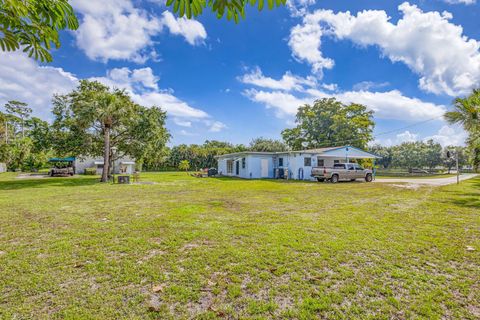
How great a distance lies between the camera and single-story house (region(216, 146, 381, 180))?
22.2 metres

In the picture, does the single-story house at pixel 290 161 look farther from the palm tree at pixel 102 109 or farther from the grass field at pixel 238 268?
the grass field at pixel 238 268

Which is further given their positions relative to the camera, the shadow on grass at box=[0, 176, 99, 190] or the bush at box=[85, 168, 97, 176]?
the bush at box=[85, 168, 97, 176]

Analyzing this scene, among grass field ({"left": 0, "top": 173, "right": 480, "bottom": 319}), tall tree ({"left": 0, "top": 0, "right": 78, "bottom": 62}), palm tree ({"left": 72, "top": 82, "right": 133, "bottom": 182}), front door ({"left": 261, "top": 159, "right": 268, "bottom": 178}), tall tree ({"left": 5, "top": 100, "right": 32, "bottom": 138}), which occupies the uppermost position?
tall tree ({"left": 5, "top": 100, "right": 32, "bottom": 138})

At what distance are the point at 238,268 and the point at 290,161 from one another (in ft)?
67.0

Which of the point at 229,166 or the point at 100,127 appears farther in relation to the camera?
the point at 229,166

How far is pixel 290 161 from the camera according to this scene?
23031 millimetres

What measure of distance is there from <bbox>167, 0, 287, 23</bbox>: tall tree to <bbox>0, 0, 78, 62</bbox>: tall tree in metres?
1.09

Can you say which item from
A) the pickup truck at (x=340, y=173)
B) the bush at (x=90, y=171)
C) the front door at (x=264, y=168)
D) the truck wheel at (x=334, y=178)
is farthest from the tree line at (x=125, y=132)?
the front door at (x=264, y=168)

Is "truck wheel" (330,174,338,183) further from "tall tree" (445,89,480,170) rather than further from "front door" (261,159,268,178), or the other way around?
"tall tree" (445,89,480,170)

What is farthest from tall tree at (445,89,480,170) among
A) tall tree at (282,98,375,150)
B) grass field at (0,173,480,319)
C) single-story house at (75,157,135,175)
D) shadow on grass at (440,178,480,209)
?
single-story house at (75,157,135,175)

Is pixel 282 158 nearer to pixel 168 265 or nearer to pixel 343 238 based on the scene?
pixel 343 238

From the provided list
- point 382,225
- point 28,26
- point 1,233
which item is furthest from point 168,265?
point 382,225

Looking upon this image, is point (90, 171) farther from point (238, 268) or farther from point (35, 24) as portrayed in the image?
point (35, 24)

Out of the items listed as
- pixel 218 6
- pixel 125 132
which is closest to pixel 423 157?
pixel 125 132
